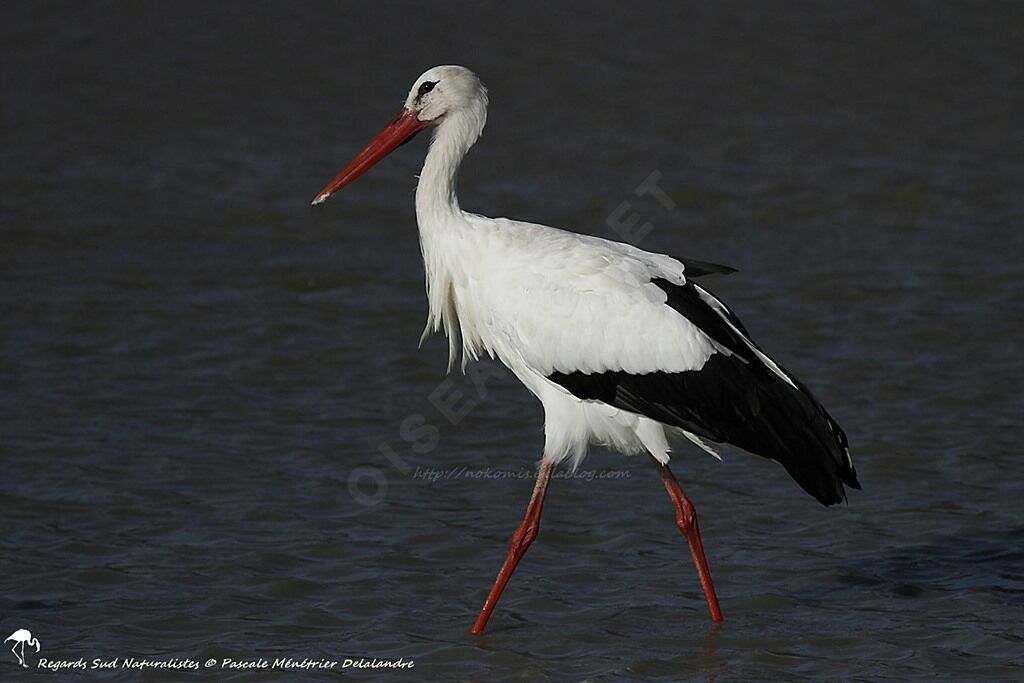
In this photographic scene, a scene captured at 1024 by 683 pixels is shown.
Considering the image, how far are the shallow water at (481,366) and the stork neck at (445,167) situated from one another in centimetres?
160

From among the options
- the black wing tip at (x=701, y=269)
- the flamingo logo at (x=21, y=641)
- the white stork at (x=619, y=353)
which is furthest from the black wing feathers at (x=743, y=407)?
the flamingo logo at (x=21, y=641)

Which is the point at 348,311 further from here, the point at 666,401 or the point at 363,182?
the point at 666,401

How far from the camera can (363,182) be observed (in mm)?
13688

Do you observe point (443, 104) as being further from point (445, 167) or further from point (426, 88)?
point (445, 167)

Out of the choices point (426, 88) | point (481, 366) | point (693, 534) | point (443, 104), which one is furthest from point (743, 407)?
point (481, 366)

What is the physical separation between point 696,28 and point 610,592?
10587 millimetres

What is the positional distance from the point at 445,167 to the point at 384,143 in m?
0.47

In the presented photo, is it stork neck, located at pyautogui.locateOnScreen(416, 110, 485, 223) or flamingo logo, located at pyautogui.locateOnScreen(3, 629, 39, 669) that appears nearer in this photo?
flamingo logo, located at pyautogui.locateOnScreen(3, 629, 39, 669)

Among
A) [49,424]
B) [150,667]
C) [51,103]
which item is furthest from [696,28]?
[150,667]

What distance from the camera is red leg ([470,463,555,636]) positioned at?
23.3ft

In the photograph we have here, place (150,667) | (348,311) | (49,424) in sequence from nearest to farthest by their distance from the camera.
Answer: (150,667) → (49,424) → (348,311)

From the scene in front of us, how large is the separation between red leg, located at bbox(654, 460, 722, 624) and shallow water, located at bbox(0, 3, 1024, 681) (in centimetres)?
13

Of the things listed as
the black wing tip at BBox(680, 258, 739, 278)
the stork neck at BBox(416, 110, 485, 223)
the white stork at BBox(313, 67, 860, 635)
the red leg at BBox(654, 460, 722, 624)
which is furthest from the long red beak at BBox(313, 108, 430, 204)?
the red leg at BBox(654, 460, 722, 624)

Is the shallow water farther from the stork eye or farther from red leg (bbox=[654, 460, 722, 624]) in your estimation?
the stork eye
